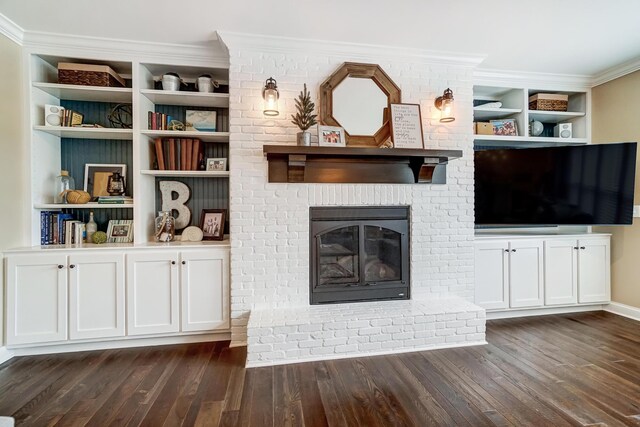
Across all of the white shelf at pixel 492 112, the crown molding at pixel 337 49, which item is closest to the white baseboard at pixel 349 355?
the white shelf at pixel 492 112

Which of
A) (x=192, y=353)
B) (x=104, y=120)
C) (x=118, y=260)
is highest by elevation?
(x=104, y=120)

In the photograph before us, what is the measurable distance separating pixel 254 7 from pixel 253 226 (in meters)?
1.61

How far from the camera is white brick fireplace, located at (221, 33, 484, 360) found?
2545 millimetres

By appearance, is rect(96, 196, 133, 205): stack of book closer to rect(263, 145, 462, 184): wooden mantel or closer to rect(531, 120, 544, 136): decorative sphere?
rect(263, 145, 462, 184): wooden mantel

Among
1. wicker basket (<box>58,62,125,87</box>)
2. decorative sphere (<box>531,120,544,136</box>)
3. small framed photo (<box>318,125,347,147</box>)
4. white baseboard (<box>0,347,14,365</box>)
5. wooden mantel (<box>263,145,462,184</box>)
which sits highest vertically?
wicker basket (<box>58,62,125,87</box>)

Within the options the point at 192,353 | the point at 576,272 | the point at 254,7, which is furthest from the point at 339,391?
the point at 576,272

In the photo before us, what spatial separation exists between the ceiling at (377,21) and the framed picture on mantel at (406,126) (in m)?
0.54

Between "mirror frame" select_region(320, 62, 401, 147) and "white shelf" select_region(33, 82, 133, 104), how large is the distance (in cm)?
167

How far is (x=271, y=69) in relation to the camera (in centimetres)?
260

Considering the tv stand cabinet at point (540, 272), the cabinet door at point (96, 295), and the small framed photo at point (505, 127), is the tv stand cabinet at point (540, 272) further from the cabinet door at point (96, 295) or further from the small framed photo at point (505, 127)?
the cabinet door at point (96, 295)

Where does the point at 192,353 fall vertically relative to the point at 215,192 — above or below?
below

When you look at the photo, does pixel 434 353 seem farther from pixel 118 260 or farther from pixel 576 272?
pixel 118 260

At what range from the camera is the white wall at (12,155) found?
2277mm

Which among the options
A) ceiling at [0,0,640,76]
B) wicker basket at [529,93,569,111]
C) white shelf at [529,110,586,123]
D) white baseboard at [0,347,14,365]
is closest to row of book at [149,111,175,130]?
ceiling at [0,0,640,76]
